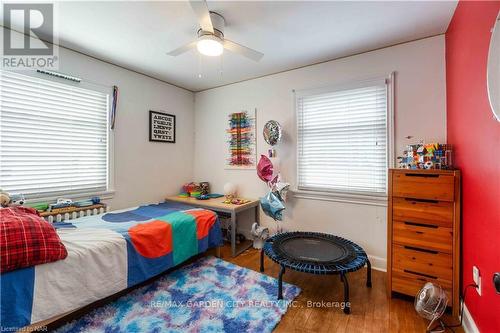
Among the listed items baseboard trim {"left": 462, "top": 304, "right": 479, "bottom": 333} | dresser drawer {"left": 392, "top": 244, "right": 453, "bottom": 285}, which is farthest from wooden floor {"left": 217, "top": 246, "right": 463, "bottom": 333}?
dresser drawer {"left": 392, "top": 244, "right": 453, "bottom": 285}

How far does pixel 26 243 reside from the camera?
141 cm

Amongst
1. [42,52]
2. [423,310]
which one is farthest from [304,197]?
[42,52]

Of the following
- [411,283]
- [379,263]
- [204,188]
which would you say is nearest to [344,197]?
[379,263]

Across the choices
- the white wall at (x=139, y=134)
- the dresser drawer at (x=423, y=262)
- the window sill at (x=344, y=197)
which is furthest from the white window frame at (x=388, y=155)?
the white wall at (x=139, y=134)

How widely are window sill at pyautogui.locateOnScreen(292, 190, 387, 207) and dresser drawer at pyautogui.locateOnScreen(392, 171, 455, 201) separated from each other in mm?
569

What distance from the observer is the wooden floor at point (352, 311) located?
5.49ft

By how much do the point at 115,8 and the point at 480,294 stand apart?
10.9 ft

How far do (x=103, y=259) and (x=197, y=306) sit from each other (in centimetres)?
84

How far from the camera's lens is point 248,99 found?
348 cm

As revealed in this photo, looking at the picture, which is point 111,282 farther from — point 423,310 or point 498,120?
point 498,120

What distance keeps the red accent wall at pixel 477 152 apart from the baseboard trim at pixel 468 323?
0.18ft

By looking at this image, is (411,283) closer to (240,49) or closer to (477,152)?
(477,152)

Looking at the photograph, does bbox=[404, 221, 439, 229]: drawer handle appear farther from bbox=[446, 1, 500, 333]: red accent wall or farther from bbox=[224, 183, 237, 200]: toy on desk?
bbox=[224, 183, 237, 200]: toy on desk

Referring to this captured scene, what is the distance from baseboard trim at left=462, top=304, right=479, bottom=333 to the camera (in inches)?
59.3
